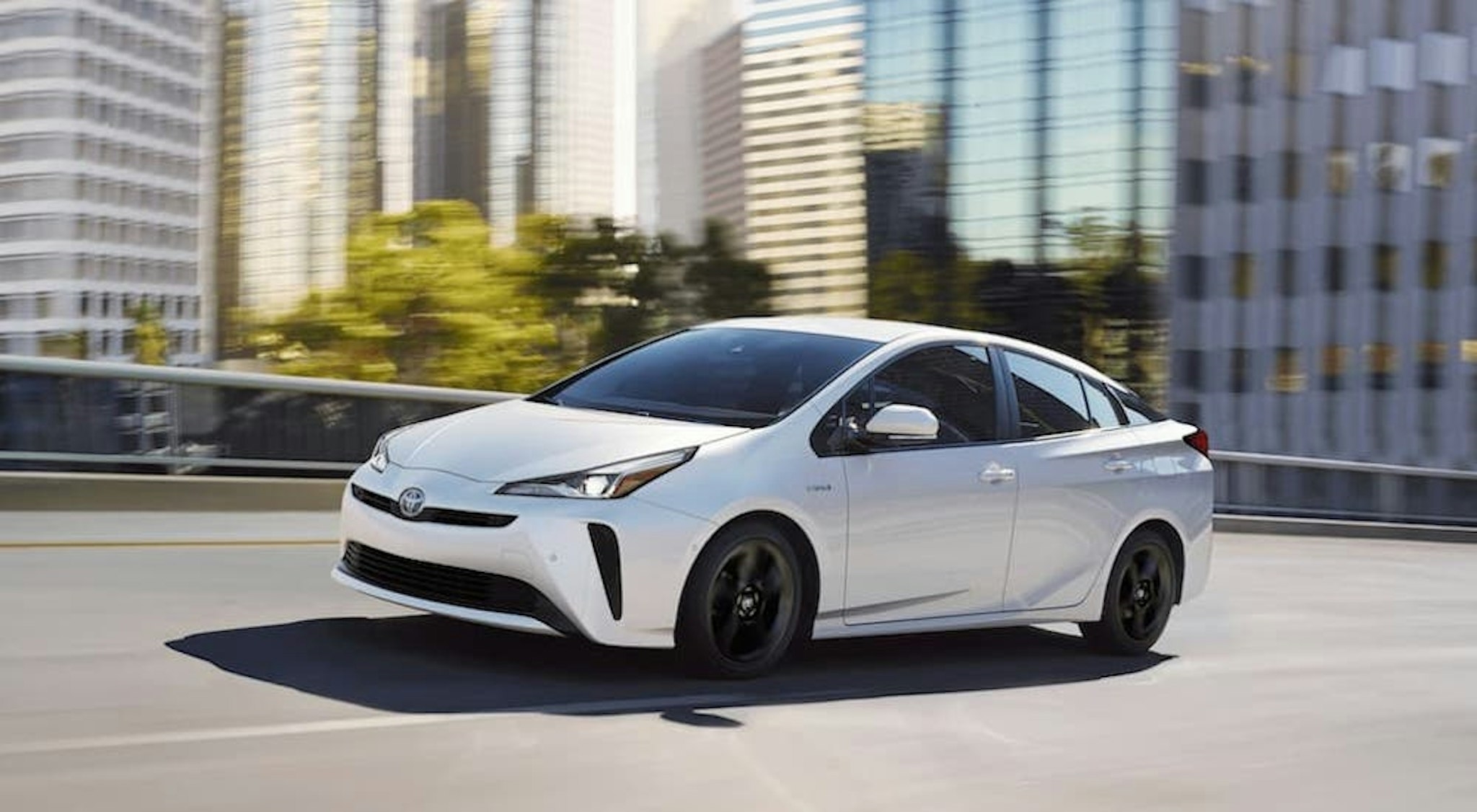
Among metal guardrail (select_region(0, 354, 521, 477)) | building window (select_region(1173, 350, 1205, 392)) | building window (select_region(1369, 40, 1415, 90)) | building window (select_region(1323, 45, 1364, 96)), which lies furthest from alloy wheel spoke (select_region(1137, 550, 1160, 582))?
building window (select_region(1173, 350, 1205, 392))

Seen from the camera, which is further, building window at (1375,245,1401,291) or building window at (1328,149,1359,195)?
building window at (1328,149,1359,195)

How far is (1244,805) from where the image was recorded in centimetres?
591

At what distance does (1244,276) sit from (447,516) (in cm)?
8067

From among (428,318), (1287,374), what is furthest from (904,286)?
(1287,374)

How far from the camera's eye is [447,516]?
6.92m

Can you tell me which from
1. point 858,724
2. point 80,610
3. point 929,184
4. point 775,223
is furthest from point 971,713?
point 775,223

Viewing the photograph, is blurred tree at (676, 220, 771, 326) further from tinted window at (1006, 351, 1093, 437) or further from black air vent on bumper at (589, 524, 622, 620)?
black air vent on bumper at (589, 524, 622, 620)

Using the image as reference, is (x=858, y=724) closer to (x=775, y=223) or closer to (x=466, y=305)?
(x=466, y=305)

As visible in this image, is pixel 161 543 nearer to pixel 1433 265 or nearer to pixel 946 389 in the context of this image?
pixel 946 389

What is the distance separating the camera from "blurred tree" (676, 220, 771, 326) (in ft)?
331

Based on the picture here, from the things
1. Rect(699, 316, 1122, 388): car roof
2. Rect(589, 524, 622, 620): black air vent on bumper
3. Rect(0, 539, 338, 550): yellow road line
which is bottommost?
Rect(0, 539, 338, 550): yellow road line

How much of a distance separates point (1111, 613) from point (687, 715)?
120 inches

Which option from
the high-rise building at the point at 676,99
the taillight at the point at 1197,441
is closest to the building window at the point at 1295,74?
the high-rise building at the point at 676,99

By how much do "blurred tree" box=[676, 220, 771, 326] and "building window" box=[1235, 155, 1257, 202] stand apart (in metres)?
25.5
